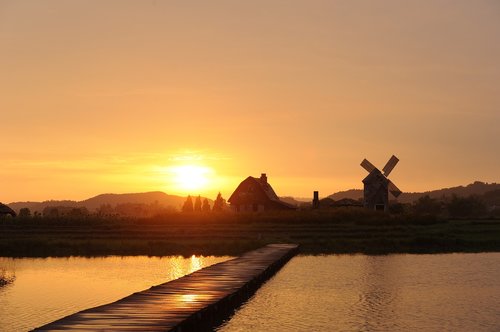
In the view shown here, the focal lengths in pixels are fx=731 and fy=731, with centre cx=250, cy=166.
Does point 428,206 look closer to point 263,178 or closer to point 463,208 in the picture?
point 463,208

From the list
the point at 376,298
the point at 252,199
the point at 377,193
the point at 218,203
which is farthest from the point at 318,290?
the point at 218,203

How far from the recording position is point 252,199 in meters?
103

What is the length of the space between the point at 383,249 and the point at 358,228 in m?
15.0

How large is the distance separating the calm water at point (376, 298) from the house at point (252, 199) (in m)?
55.0

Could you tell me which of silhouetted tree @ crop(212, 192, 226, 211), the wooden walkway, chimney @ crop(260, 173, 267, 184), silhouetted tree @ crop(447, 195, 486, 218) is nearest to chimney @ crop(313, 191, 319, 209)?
chimney @ crop(260, 173, 267, 184)

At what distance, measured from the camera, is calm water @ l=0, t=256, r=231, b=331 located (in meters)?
27.1

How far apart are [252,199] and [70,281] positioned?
66.3 m

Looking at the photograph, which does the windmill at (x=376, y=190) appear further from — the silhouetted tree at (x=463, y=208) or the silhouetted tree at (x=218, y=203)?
the silhouetted tree at (x=463, y=208)

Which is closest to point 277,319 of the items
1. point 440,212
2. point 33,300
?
point 33,300

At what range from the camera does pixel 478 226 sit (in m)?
76.1

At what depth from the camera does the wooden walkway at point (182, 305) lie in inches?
794

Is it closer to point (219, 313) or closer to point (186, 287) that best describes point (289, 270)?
point (186, 287)

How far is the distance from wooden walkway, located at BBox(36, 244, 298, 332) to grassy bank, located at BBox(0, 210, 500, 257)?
17637mm

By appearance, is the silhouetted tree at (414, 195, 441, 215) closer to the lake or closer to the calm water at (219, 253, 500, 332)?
the lake
